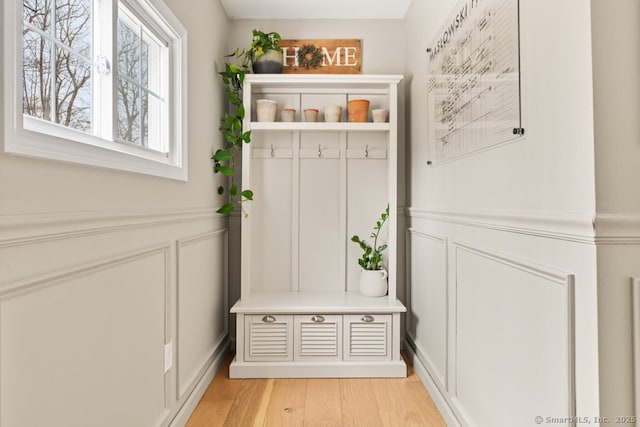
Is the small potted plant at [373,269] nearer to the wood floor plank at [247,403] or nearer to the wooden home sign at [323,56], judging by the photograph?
the wood floor plank at [247,403]

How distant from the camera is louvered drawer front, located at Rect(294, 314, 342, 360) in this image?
2.47 metres

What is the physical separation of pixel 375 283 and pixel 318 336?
520mm

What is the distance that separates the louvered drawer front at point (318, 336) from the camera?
247cm

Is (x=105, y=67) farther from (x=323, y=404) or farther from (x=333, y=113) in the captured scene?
(x=323, y=404)

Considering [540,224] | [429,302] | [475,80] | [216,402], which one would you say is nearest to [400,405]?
[429,302]

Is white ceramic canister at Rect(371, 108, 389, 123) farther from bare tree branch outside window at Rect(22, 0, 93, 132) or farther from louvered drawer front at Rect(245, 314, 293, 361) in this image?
bare tree branch outside window at Rect(22, 0, 93, 132)

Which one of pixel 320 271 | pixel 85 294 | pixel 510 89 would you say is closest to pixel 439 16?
pixel 510 89

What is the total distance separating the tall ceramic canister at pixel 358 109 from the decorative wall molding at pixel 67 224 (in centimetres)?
149

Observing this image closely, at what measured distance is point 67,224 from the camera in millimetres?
1044

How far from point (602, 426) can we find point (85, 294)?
135 cm

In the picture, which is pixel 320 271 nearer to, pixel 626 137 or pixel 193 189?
pixel 193 189

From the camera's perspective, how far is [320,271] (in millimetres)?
2873

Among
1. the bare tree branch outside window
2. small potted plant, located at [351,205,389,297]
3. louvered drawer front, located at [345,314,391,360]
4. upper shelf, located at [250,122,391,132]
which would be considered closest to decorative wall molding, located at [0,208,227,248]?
the bare tree branch outside window

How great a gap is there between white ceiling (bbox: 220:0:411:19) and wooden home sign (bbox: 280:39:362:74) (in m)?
0.17
